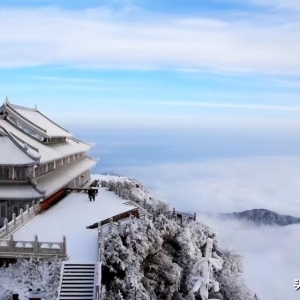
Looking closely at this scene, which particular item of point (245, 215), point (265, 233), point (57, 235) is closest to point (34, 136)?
point (57, 235)

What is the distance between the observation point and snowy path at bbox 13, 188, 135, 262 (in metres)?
22.3

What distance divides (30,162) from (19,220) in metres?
4.53

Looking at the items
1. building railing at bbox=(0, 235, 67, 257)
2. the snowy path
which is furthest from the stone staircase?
building railing at bbox=(0, 235, 67, 257)

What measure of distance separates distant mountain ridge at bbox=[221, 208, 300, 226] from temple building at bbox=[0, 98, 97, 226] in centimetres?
4531

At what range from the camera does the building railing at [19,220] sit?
75.3ft

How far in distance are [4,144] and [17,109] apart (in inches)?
359

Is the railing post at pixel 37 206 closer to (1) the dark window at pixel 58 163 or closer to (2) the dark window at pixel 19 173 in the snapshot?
(2) the dark window at pixel 19 173

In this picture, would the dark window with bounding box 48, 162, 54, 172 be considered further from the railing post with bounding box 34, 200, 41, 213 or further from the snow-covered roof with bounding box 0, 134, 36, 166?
the railing post with bounding box 34, 200, 41, 213

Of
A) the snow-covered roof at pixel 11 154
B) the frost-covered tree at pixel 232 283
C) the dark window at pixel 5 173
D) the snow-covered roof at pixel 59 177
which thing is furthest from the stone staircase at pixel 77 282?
the dark window at pixel 5 173

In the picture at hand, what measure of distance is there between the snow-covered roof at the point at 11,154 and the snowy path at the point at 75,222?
3357 millimetres

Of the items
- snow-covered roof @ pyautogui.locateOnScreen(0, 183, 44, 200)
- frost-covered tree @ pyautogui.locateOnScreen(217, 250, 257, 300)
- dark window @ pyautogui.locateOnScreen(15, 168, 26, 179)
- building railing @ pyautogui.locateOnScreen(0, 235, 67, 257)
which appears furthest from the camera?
dark window @ pyautogui.locateOnScreen(15, 168, 26, 179)

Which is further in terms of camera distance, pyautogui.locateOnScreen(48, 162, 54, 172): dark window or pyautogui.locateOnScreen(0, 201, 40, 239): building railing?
pyautogui.locateOnScreen(48, 162, 54, 172): dark window

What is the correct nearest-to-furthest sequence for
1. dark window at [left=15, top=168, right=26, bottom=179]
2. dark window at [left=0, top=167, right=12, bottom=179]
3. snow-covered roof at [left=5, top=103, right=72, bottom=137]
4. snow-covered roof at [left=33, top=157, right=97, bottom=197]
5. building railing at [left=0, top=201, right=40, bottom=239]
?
building railing at [left=0, top=201, right=40, bottom=239] < dark window at [left=0, top=167, right=12, bottom=179] < dark window at [left=15, top=168, right=26, bottom=179] < snow-covered roof at [left=33, top=157, right=97, bottom=197] < snow-covered roof at [left=5, top=103, right=72, bottom=137]

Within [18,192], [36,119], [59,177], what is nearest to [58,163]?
[59,177]
